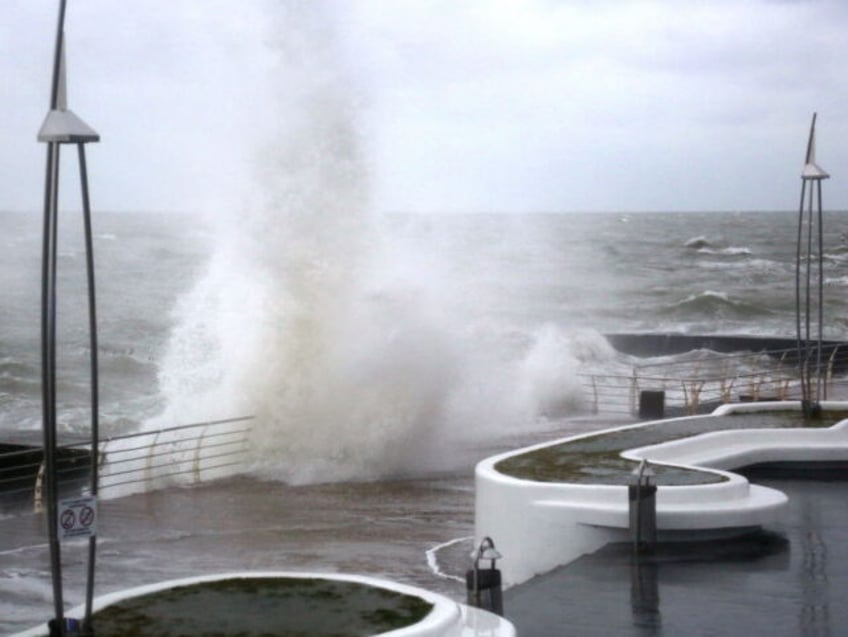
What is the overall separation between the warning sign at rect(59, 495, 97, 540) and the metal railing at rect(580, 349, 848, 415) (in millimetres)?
Answer: 15116

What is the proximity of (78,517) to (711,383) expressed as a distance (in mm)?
27628

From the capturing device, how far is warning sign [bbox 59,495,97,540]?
608cm

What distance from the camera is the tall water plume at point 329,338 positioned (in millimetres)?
20719

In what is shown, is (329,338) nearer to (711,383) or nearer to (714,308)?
(711,383)

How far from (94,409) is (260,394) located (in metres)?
16.8

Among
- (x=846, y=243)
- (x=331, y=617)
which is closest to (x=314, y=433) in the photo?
(x=331, y=617)

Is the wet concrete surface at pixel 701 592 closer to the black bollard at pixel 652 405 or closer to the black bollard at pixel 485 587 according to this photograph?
the black bollard at pixel 485 587

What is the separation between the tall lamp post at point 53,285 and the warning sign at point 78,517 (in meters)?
0.03

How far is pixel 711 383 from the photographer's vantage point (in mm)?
32500

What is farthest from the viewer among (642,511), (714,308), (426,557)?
(714,308)

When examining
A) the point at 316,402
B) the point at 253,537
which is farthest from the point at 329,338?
the point at 253,537

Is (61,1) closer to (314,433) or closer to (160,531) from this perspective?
(160,531)

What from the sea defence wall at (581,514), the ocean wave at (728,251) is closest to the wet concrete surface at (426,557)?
the sea defence wall at (581,514)

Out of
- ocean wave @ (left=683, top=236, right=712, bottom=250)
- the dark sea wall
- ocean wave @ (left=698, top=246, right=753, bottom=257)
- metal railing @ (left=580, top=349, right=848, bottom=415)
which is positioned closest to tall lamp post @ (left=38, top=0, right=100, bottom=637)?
metal railing @ (left=580, top=349, right=848, bottom=415)
